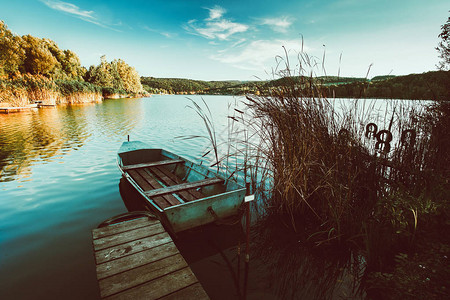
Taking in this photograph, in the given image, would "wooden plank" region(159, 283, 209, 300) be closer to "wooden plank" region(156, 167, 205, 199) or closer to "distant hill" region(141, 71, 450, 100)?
"distant hill" region(141, 71, 450, 100)

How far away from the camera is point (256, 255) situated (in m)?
3.64

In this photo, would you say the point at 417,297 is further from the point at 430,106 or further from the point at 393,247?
the point at 430,106

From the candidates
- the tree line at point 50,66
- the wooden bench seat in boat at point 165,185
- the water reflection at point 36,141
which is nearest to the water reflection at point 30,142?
the water reflection at point 36,141

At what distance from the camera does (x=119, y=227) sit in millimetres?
2812

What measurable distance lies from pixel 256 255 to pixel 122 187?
4.68 meters

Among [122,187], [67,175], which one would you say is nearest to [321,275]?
[122,187]

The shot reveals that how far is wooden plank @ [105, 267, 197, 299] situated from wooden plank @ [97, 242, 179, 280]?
0.96ft

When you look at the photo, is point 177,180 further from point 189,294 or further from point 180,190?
point 189,294

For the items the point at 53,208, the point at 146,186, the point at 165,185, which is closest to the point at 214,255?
the point at 165,185

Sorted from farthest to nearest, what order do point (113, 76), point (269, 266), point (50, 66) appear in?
point (113, 76)
point (50, 66)
point (269, 266)

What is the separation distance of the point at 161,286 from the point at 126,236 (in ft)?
3.30

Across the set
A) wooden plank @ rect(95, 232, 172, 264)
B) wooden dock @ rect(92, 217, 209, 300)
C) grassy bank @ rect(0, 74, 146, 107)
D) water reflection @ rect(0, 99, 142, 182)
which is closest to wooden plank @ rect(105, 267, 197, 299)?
wooden dock @ rect(92, 217, 209, 300)

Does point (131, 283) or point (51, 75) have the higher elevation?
point (51, 75)

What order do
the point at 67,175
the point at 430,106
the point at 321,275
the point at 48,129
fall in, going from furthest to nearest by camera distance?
the point at 48,129, the point at 67,175, the point at 430,106, the point at 321,275
